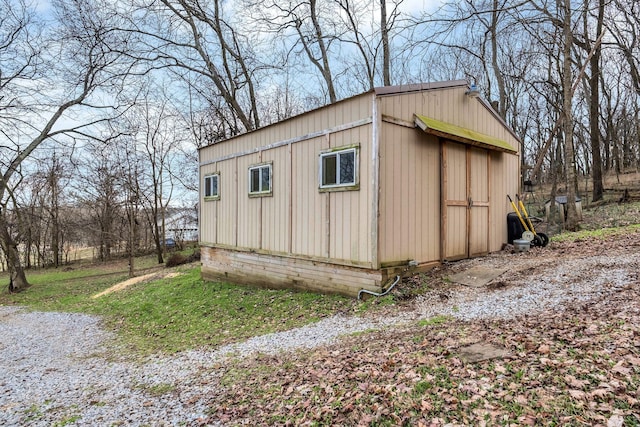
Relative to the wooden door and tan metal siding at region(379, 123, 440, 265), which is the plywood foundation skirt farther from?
the wooden door

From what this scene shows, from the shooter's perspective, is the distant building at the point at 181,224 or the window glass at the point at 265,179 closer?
the window glass at the point at 265,179

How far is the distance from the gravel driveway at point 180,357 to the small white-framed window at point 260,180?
383 centimetres

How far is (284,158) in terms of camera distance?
805 cm

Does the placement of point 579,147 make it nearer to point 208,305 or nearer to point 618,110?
point 618,110

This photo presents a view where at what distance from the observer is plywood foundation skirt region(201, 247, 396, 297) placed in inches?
250

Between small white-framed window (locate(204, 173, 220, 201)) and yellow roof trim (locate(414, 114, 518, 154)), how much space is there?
20.4ft

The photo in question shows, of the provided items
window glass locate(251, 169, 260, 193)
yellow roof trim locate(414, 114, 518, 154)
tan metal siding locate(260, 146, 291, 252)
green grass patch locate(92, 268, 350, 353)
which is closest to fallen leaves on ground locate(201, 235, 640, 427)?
green grass patch locate(92, 268, 350, 353)

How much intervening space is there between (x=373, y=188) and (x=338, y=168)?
999 mm

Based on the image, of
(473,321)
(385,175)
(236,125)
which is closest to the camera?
(473,321)

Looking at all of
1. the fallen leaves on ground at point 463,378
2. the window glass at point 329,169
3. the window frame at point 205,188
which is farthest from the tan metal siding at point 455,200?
the window frame at point 205,188

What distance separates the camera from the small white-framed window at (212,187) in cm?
1059

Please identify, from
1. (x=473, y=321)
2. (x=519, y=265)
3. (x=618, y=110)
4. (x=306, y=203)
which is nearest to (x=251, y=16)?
(x=306, y=203)

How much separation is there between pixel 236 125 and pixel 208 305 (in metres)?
13.2

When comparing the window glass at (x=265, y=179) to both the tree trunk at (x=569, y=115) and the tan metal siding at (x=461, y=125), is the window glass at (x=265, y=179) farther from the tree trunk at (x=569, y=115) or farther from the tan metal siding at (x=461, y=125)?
the tree trunk at (x=569, y=115)
